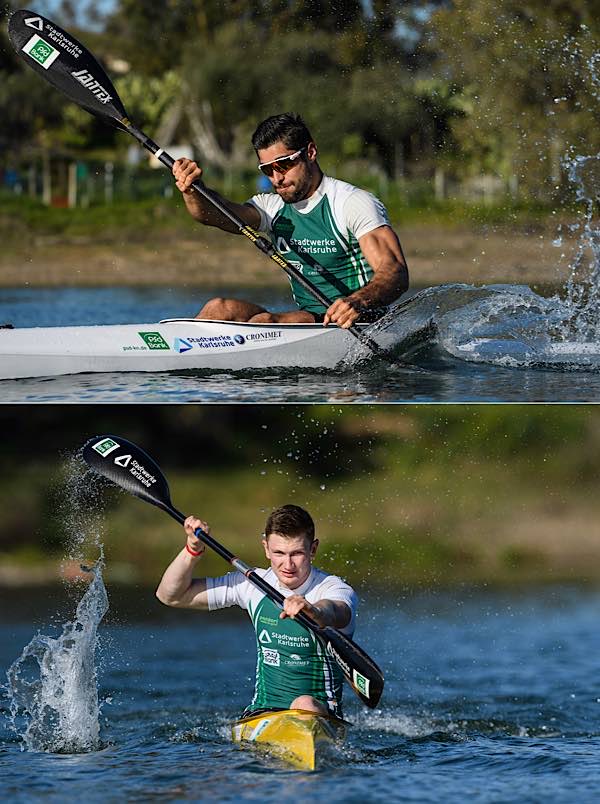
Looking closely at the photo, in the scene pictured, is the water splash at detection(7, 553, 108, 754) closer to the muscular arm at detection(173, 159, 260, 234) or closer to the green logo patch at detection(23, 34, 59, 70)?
the muscular arm at detection(173, 159, 260, 234)

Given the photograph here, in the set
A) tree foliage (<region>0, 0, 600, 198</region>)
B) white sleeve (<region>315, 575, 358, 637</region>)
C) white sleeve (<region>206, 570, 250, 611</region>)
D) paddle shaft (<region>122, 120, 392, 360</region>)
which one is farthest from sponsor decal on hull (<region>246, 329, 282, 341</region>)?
tree foliage (<region>0, 0, 600, 198</region>)

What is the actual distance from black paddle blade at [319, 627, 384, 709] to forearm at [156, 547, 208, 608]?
1.56 ft

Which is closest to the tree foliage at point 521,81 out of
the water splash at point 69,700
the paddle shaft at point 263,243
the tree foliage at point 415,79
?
the tree foliage at point 415,79

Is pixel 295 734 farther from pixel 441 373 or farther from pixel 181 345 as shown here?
pixel 441 373

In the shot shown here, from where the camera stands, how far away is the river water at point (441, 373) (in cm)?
573

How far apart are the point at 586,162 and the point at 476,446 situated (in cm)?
320

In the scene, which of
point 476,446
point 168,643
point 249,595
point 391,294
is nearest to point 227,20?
point 476,446

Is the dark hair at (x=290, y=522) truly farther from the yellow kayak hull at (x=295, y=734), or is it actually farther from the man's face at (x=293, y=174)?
the man's face at (x=293, y=174)

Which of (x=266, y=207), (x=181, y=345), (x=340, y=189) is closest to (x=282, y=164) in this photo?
(x=340, y=189)

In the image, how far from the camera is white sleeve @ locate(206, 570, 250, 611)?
16.0ft

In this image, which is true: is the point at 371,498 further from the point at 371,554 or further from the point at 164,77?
the point at 164,77

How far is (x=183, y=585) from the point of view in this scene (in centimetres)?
478

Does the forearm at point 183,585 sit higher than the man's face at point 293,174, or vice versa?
the man's face at point 293,174

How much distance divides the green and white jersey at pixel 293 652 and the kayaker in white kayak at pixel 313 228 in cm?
131
